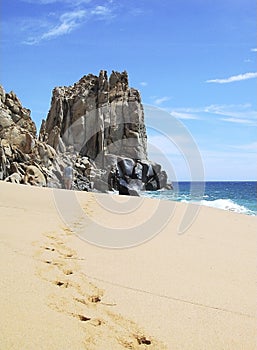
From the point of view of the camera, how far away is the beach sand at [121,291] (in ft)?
7.89

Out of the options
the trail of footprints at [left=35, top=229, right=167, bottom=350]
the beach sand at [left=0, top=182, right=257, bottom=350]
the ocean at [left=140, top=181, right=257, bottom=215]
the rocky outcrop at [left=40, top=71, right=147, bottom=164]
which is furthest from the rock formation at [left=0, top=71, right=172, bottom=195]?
the trail of footprints at [left=35, top=229, right=167, bottom=350]

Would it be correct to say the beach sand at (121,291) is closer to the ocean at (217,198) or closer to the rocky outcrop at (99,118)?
the ocean at (217,198)

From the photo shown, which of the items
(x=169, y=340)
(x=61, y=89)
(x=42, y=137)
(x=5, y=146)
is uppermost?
(x=61, y=89)

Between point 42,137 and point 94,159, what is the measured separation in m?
9.83

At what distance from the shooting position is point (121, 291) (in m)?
3.26

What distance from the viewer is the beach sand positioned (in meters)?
2.40

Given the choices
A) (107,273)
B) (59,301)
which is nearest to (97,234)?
(107,273)

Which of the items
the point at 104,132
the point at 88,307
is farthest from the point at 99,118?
the point at 88,307

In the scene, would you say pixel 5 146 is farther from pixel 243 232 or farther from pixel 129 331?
pixel 129 331

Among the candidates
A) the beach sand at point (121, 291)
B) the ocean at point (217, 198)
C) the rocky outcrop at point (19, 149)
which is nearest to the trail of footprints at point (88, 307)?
the beach sand at point (121, 291)

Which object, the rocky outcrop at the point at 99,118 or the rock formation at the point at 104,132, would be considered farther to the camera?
the rocky outcrop at the point at 99,118

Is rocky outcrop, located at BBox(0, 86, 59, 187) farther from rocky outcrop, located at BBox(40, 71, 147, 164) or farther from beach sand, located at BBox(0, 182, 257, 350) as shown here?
rocky outcrop, located at BBox(40, 71, 147, 164)

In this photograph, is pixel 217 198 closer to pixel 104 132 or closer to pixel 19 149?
pixel 19 149

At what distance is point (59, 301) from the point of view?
2797 mm
